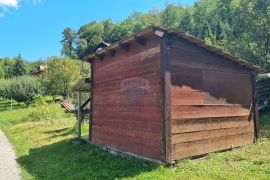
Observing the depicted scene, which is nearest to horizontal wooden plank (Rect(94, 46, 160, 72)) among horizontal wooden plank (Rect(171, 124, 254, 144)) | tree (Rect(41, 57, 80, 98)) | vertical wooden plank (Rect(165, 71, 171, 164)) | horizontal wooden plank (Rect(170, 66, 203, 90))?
horizontal wooden plank (Rect(170, 66, 203, 90))

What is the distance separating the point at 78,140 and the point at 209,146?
620cm

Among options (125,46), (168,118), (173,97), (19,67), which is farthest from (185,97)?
(19,67)

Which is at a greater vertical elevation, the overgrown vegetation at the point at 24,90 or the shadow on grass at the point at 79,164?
the overgrown vegetation at the point at 24,90

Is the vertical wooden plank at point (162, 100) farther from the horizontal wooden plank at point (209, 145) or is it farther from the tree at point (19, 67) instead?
the tree at point (19, 67)

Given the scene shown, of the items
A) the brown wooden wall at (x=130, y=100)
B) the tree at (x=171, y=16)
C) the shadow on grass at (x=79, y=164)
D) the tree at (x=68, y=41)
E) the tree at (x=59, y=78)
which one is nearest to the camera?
the shadow on grass at (x=79, y=164)

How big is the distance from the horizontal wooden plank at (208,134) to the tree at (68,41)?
276 ft

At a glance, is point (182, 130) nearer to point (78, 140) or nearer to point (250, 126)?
point (250, 126)

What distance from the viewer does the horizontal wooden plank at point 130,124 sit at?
804cm

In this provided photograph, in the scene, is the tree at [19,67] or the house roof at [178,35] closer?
the house roof at [178,35]

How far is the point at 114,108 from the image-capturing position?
10250 mm

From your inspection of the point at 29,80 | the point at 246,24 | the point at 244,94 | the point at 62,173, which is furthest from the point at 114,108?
the point at 29,80

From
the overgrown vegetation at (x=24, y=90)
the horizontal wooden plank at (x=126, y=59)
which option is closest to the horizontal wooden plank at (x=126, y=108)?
the horizontal wooden plank at (x=126, y=59)

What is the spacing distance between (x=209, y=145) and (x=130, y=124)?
2393 mm

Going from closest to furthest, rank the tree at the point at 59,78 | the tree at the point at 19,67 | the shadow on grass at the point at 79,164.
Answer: the shadow on grass at the point at 79,164 < the tree at the point at 59,78 < the tree at the point at 19,67
